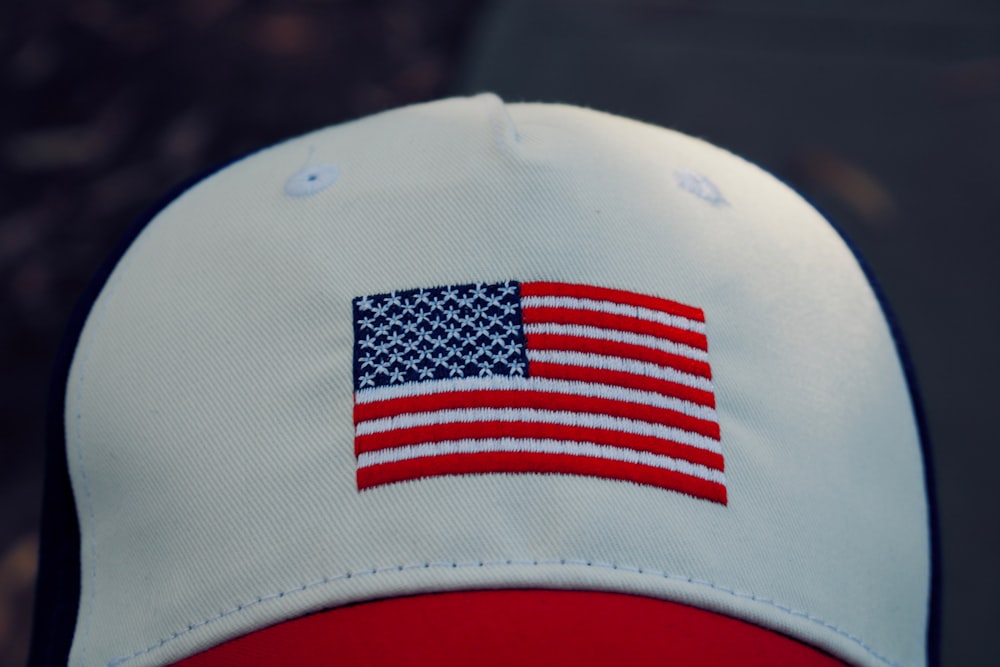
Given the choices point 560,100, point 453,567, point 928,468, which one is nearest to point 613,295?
point 453,567

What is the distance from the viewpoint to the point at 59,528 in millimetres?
922

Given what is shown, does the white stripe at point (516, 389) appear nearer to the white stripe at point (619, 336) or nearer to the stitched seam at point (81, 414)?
the white stripe at point (619, 336)

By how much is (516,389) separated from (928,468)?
478mm

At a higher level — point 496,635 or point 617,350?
point 617,350

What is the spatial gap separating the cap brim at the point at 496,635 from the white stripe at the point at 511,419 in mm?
125

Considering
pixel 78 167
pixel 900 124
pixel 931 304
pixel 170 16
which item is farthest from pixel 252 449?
pixel 170 16

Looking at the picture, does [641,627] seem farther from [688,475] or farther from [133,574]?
[133,574]

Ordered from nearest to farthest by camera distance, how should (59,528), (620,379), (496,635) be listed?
(496,635)
(620,379)
(59,528)

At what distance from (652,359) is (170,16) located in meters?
2.41

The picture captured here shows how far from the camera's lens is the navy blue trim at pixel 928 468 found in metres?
0.92

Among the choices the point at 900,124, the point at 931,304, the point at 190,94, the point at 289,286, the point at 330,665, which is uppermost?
the point at 190,94

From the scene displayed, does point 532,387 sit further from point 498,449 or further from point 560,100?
point 560,100

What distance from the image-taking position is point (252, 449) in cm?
76

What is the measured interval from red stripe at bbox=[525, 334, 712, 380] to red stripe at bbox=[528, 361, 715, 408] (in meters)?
0.01
